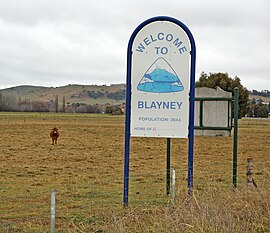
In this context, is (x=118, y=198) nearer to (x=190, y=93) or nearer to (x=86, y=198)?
(x=86, y=198)

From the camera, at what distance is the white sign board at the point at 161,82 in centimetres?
887

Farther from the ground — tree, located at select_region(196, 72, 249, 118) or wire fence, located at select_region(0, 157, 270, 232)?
tree, located at select_region(196, 72, 249, 118)

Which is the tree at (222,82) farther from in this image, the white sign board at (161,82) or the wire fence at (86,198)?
the white sign board at (161,82)

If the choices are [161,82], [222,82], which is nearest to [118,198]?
[161,82]

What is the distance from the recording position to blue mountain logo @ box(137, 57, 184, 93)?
8.88 meters

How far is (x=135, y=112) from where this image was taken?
8977 mm

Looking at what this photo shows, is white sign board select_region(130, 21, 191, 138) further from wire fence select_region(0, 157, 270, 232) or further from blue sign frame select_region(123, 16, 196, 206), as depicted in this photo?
wire fence select_region(0, 157, 270, 232)

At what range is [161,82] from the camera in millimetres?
8891

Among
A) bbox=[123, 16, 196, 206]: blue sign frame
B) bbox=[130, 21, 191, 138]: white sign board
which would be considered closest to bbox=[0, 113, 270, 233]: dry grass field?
bbox=[123, 16, 196, 206]: blue sign frame

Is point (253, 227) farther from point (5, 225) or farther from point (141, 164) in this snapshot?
point (141, 164)

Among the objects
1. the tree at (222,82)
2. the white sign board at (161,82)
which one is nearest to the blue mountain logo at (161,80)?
the white sign board at (161,82)

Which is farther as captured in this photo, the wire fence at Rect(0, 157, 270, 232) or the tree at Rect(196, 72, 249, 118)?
the tree at Rect(196, 72, 249, 118)

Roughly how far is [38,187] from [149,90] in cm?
491

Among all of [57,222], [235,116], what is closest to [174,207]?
[57,222]
